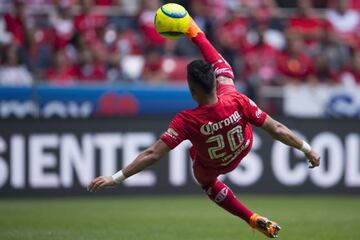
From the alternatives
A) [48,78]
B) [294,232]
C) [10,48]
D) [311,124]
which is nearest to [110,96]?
[48,78]

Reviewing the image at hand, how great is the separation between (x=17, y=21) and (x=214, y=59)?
877 cm

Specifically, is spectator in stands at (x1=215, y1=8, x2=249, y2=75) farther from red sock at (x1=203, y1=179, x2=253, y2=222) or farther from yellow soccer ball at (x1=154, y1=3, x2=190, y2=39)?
red sock at (x1=203, y1=179, x2=253, y2=222)

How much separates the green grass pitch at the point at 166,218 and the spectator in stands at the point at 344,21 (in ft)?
17.3

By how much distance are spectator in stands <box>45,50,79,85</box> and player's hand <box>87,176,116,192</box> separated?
325 inches

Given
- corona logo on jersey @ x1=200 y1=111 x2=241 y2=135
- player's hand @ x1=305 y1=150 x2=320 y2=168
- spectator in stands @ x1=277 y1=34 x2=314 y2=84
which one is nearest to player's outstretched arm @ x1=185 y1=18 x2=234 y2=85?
corona logo on jersey @ x1=200 y1=111 x2=241 y2=135

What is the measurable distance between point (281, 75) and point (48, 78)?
5.15 m

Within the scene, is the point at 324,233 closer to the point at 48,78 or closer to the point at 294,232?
the point at 294,232

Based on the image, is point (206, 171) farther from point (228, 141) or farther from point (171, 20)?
point (171, 20)

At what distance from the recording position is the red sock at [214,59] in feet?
30.6

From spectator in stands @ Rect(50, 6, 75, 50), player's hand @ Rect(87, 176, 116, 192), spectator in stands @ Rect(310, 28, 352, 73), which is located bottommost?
spectator in stands @ Rect(310, 28, 352, 73)

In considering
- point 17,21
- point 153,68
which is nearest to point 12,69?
point 17,21

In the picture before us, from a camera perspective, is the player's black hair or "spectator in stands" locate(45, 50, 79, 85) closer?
the player's black hair

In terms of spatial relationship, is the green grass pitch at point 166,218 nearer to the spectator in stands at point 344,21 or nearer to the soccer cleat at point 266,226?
the soccer cleat at point 266,226

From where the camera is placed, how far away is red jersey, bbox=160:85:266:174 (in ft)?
26.9
